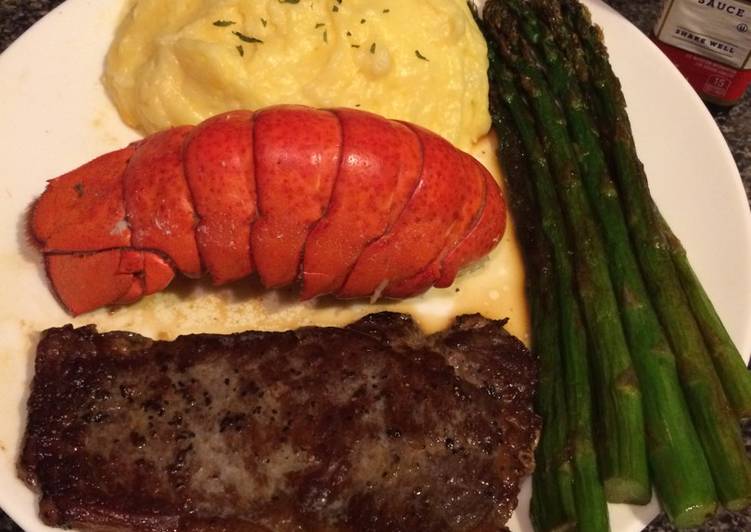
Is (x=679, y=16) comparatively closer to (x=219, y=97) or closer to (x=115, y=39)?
(x=219, y=97)

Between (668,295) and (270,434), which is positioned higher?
(668,295)

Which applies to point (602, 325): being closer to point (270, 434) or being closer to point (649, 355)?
point (649, 355)

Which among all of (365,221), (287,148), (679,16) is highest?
(679,16)

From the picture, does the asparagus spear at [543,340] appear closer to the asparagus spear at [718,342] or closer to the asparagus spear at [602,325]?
the asparagus spear at [602,325]

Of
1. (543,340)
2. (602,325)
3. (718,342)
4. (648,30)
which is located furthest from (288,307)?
(648,30)

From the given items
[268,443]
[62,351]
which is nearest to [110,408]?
[62,351]

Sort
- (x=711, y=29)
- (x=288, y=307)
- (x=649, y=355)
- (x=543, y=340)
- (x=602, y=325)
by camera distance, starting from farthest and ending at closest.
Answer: (x=711, y=29)
(x=288, y=307)
(x=543, y=340)
(x=602, y=325)
(x=649, y=355)

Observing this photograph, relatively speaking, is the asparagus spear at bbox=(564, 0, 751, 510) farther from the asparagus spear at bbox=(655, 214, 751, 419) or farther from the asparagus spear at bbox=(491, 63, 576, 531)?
the asparagus spear at bbox=(491, 63, 576, 531)
